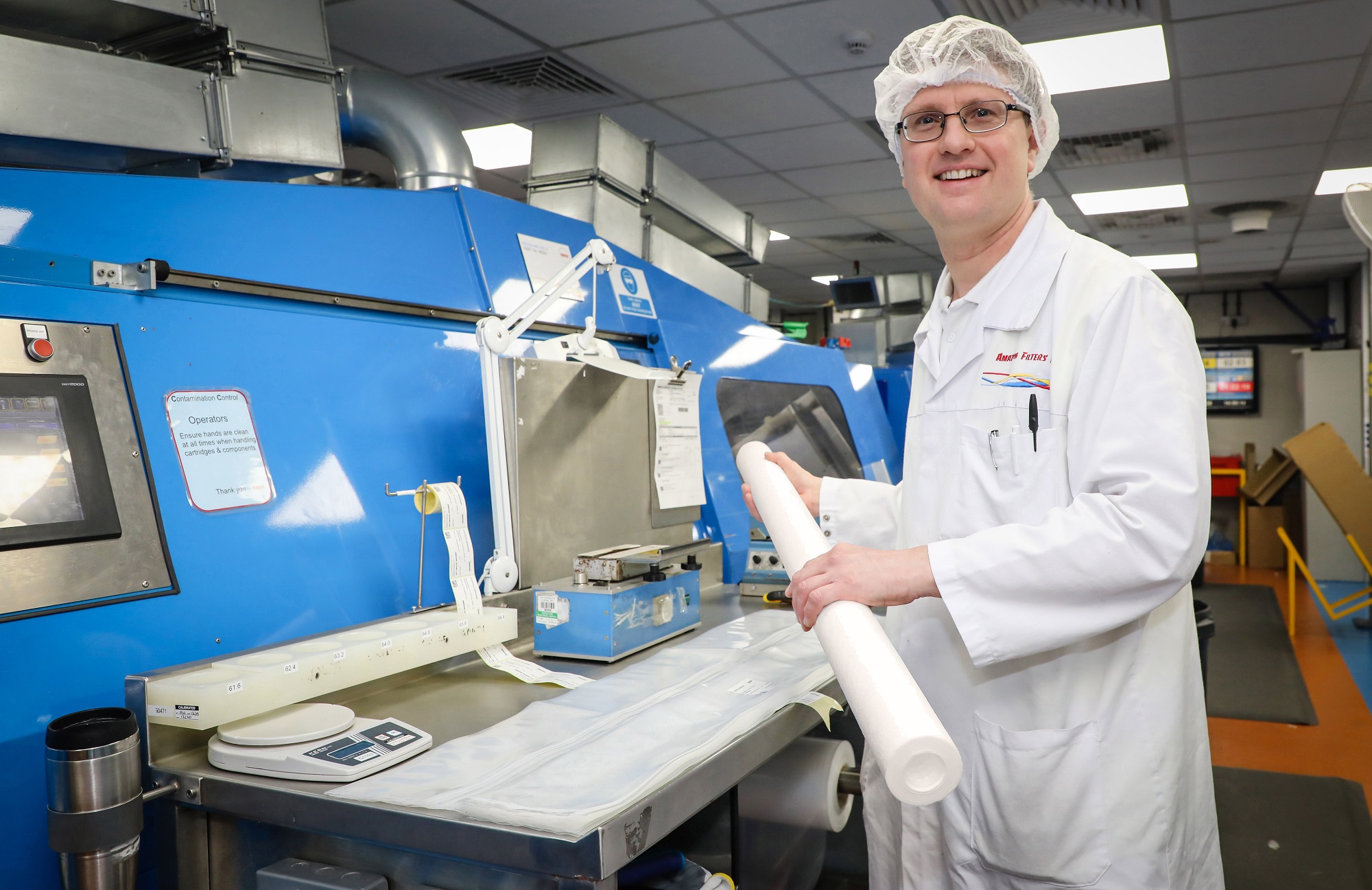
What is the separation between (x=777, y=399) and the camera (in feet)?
10.4

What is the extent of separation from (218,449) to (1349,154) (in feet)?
22.4

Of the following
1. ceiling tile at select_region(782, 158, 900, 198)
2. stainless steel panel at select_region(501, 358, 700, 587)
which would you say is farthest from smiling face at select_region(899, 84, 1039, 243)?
ceiling tile at select_region(782, 158, 900, 198)

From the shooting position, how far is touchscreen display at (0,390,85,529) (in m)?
1.22

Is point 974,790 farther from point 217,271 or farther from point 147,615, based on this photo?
point 217,271

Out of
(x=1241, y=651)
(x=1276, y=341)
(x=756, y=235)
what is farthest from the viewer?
(x=1276, y=341)

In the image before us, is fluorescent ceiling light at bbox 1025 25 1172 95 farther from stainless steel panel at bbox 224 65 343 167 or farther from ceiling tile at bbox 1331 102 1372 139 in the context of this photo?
stainless steel panel at bbox 224 65 343 167

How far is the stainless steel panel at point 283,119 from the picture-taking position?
1838 mm

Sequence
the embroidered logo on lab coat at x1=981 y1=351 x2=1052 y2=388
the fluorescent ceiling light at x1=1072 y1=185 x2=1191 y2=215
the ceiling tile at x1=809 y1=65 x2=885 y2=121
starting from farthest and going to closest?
the fluorescent ceiling light at x1=1072 y1=185 x2=1191 y2=215, the ceiling tile at x1=809 y1=65 x2=885 y2=121, the embroidered logo on lab coat at x1=981 y1=351 x2=1052 y2=388

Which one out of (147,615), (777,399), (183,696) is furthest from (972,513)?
(777,399)

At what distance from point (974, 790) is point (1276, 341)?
37.4 ft

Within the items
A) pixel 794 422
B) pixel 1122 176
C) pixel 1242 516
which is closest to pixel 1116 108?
pixel 1122 176

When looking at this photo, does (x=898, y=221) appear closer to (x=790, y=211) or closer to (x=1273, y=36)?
(x=790, y=211)

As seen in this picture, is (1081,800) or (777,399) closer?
(1081,800)

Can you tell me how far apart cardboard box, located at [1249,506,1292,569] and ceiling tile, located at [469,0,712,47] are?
25.4ft
